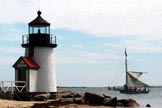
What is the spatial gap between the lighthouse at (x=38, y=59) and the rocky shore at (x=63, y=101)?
1.33m

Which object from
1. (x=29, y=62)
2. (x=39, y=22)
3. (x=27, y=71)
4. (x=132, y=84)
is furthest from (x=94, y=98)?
(x=132, y=84)

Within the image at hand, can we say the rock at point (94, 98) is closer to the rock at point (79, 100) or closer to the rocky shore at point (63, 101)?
the rocky shore at point (63, 101)

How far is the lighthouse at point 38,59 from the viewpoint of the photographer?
125 ft

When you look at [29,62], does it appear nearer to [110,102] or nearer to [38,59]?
[38,59]

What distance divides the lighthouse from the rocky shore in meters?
1.33

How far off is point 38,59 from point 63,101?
21.5 feet

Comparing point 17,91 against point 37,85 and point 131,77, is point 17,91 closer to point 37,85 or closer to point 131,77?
point 37,85

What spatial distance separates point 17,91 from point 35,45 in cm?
429

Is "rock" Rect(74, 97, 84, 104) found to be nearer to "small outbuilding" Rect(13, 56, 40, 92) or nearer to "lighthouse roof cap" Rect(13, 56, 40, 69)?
"small outbuilding" Rect(13, 56, 40, 92)

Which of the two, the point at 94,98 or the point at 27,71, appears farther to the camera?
the point at 27,71

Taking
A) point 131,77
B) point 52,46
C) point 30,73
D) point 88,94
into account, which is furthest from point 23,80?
point 131,77

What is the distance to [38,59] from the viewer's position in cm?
3838

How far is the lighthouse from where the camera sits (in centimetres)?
3797

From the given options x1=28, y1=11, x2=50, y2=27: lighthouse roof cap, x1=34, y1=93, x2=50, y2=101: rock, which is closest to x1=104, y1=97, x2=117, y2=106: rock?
x1=34, y1=93, x2=50, y2=101: rock
